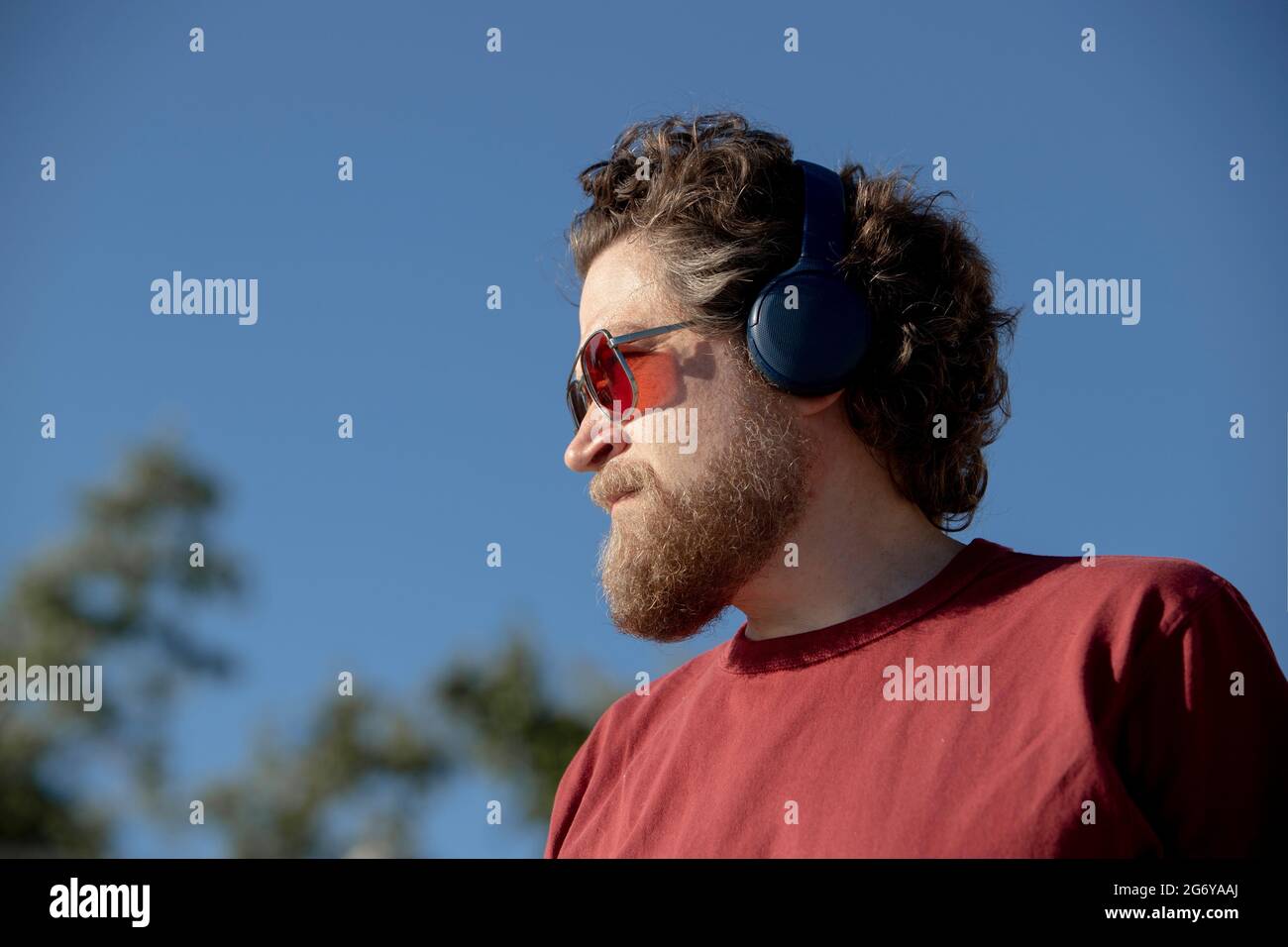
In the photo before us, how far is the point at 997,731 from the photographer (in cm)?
252

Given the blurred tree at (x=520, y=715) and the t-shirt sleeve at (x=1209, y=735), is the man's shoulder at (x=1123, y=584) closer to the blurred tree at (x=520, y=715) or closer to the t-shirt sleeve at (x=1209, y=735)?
the t-shirt sleeve at (x=1209, y=735)

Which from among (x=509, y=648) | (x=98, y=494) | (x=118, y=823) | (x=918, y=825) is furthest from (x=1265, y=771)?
(x=98, y=494)

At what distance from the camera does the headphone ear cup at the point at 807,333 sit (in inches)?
123

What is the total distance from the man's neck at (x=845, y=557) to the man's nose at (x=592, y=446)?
1.62 ft

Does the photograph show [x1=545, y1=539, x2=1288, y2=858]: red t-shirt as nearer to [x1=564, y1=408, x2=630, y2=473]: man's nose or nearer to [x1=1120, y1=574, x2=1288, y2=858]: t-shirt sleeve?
[x1=1120, y1=574, x2=1288, y2=858]: t-shirt sleeve

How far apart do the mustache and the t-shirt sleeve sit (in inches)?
47.8

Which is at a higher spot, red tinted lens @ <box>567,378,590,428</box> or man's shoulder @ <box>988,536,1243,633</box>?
red tinted lens @ <box>567,378,590,428</box>

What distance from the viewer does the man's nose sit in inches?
130

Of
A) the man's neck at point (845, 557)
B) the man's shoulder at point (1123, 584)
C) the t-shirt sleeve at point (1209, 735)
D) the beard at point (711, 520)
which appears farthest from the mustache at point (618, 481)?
the t-shirt sleeve at point (1209, 735)

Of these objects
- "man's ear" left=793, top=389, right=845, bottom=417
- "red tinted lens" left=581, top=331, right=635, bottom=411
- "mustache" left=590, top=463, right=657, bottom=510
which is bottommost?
"mustache" left=590, top=463, right=657, bottom=510

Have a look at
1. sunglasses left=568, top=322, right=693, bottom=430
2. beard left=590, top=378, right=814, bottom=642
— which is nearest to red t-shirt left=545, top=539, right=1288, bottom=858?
beard left=590, top=378, right=814, bottom=642
